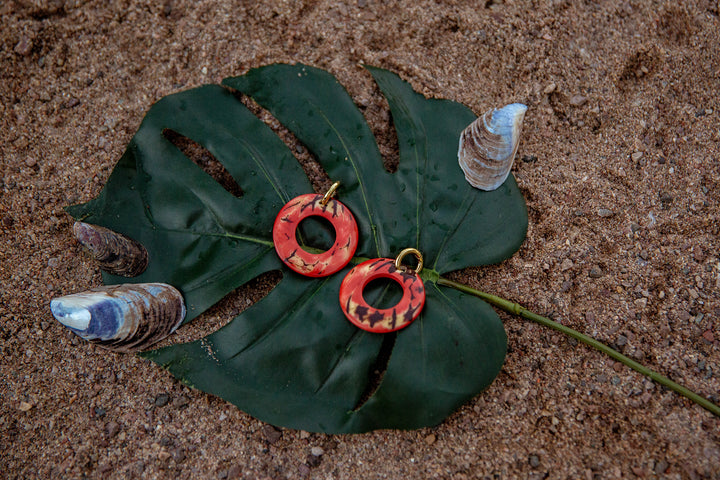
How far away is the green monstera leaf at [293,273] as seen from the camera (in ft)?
4.67

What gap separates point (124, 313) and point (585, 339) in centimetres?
123

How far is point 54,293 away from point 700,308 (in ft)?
6.25

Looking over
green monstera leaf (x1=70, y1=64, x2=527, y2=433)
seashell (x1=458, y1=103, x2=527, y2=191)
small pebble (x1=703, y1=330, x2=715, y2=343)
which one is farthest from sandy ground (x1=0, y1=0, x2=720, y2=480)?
seashell (x1=458, y1=103, x2=527, y2=191)

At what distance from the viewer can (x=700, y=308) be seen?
59.9 inches

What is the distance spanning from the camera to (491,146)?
145 cm

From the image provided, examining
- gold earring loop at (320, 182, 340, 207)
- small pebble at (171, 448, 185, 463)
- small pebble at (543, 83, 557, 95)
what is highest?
gold earring loop at (320, 182, 340, 207)

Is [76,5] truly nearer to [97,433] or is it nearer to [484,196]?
[97,433]

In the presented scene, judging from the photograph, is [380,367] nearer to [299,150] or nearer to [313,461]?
[313,461]

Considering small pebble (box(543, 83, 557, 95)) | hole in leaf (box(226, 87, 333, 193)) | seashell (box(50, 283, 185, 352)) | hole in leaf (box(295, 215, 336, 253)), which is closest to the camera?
seashell (box(50, 283, 185, 352))

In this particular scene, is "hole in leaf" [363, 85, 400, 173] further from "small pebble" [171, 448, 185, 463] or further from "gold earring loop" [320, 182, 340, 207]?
"small pebble" [171, 448, 185, 463]

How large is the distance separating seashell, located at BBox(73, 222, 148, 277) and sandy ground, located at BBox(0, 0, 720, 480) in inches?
10.1

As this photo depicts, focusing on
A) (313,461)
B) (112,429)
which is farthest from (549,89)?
(112,429)

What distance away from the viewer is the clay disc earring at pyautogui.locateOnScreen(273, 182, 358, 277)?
146cm

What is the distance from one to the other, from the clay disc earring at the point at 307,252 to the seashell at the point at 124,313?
333mm
